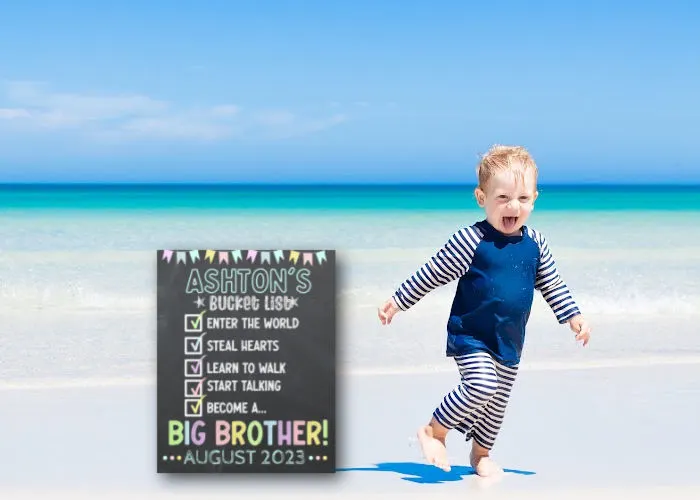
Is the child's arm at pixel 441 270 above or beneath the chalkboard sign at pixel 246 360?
above

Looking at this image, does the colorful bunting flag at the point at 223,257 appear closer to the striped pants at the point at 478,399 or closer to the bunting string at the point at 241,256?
the bunting string at the point at 241,256

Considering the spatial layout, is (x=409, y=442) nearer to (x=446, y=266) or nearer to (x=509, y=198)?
(x=446, y=266)

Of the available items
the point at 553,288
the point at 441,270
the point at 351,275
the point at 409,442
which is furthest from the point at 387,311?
the point at 351,275

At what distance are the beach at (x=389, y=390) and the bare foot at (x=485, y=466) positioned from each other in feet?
0.18

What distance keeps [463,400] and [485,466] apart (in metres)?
0.36

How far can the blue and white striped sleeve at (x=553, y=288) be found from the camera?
4238 millimetres

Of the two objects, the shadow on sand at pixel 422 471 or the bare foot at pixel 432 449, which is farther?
the shadow on sand at pixel 422 471

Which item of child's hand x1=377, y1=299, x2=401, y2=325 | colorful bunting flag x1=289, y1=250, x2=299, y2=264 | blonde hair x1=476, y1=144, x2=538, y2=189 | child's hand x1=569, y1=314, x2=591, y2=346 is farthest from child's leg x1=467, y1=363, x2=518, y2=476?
colorful bunting flag x1=289, y1=250, x2=299, y2=264

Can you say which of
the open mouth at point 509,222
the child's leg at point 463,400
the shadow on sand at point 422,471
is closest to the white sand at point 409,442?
the shadow on sand at point 422,471

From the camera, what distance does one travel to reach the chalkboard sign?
13.2 feet

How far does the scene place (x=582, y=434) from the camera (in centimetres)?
504

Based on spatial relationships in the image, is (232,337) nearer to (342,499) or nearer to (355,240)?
(342,499)

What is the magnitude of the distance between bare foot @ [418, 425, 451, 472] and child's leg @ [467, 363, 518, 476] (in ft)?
0.56

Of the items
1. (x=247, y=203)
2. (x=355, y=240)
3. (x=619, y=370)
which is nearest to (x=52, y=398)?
(x=619, y=370)
